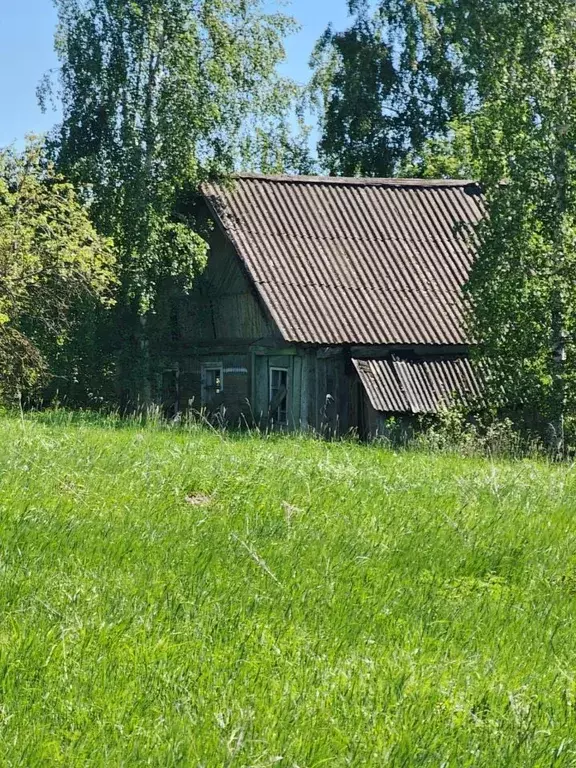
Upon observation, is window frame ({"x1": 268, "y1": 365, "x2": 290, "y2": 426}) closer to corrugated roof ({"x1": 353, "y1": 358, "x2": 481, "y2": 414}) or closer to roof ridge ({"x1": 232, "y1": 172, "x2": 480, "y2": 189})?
corrugated roof ({"x1": 353, "y1": 358, "x2": 481, "y2": 414})

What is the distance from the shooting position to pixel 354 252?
23.5m

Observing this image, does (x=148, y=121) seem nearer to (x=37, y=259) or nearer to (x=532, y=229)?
(x=37, y=259)

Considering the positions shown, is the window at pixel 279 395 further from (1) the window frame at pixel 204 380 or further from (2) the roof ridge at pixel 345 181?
(2) the roof ridge at pixel 345 181

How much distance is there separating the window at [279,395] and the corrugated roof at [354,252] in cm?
172

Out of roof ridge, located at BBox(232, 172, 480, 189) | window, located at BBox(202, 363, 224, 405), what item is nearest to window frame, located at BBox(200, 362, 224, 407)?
window, located at BBox(202, 363, 224, 405)

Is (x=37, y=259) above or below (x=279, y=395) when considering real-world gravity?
above

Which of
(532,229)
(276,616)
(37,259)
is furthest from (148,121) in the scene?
(276,616)

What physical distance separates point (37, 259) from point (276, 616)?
17.1 meters

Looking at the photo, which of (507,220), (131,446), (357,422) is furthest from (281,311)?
(131,446)

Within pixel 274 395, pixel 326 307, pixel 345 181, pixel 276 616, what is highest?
pixel 345 181

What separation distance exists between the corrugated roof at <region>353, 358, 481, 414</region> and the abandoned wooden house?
0.02 meters

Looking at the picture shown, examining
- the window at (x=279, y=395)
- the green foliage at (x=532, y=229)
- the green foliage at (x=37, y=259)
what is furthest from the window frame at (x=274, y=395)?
the green foliage at (x=532, y=229)

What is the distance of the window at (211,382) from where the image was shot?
25047 millimetres

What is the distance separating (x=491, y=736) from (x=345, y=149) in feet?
105
